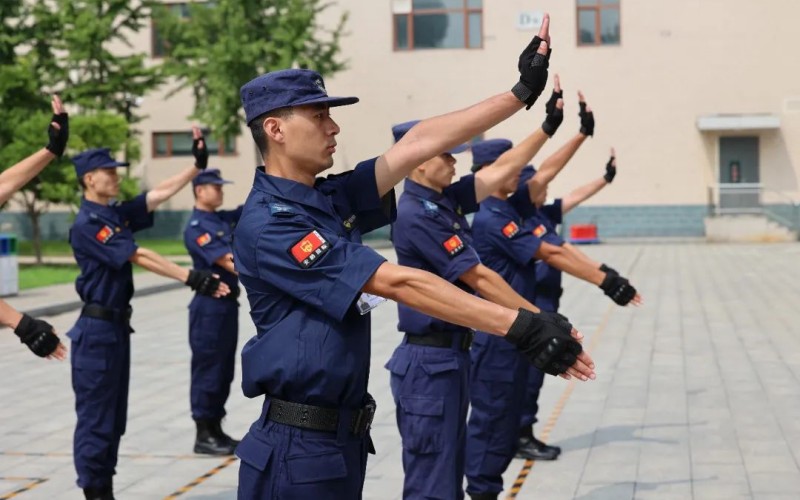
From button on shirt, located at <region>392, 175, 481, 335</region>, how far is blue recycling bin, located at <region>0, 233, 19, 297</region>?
16.4m

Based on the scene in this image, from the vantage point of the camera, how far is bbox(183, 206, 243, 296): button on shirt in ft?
32.4

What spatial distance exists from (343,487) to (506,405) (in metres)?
3.30

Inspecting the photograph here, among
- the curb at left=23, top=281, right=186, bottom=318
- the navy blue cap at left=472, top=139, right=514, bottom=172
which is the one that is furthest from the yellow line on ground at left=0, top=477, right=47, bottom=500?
the curb at left=23, top=281, right=186, bottom=318

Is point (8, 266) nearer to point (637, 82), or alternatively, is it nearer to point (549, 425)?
point (549, 425)

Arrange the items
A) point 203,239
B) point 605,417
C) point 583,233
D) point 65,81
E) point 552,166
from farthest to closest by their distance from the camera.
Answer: point 583,233, point 65,81, point 605,417, point 203,239, point 552,166

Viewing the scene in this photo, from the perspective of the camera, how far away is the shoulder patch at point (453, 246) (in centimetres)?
612

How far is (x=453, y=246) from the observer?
6137 millimetres

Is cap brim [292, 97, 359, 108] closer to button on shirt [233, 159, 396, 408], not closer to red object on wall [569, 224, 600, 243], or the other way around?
button on shirt [233, 159, 396, 408]

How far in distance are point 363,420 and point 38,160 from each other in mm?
3613

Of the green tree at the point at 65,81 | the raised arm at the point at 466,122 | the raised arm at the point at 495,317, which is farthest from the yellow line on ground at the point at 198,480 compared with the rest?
the green tree at the point at 65,81

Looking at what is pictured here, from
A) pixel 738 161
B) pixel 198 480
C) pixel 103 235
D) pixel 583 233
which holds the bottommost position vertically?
pixel 583 233

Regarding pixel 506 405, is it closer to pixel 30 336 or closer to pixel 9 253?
pixel 30 336

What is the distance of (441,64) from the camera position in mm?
43969

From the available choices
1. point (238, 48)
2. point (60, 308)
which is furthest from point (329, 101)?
point (238, 48)
